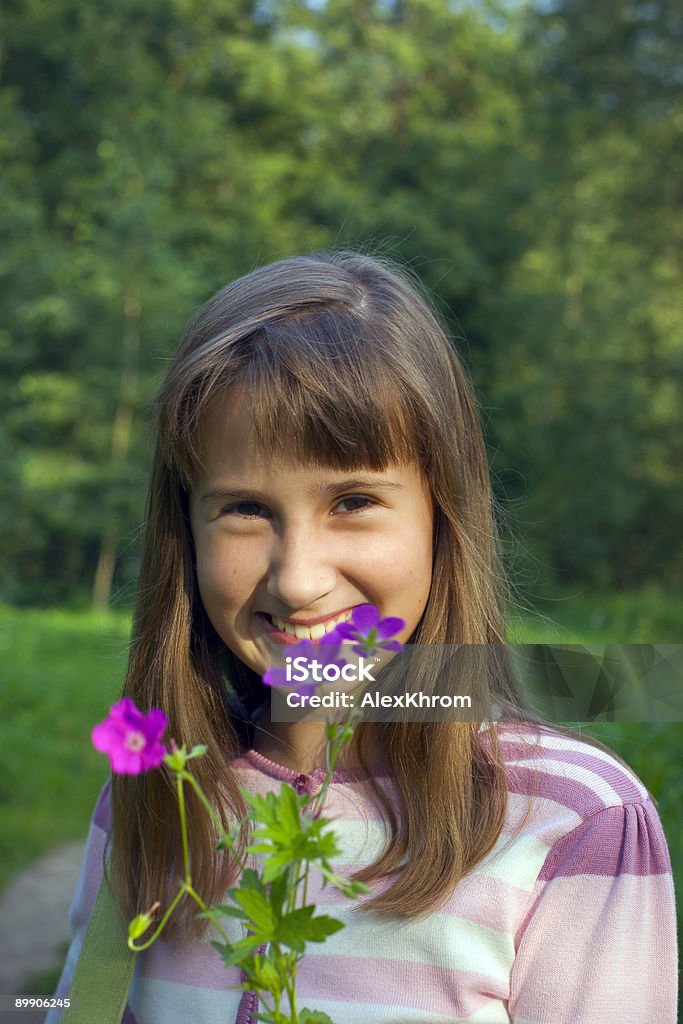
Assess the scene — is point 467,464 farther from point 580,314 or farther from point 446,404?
point 580,314

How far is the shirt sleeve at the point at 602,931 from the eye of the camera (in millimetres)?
1301

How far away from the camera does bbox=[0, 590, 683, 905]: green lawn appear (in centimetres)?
253

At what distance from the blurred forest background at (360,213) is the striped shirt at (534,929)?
15.5 m

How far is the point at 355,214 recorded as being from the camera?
73.1 ft

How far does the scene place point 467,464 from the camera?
158 cm

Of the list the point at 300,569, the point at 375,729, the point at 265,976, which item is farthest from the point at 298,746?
the point at 265,976

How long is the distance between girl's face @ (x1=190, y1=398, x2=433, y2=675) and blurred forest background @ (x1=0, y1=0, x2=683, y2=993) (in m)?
15.4

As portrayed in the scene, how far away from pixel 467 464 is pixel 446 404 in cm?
8

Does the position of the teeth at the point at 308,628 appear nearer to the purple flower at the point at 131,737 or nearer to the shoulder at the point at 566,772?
the shoulder at the point at 566,772

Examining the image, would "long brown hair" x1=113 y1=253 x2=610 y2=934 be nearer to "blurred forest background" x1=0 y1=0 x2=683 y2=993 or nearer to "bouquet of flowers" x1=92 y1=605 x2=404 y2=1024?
"bouquet of flowers" x1=92 y1=605 x2=404 y2=1024

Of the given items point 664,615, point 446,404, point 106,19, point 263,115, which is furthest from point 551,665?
point 263,115

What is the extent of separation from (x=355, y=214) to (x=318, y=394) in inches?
847

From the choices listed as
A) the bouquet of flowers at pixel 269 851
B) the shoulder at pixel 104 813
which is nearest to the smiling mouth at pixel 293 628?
the shoulder at pixel 104 813

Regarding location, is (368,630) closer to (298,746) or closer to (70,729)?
(298,746)
